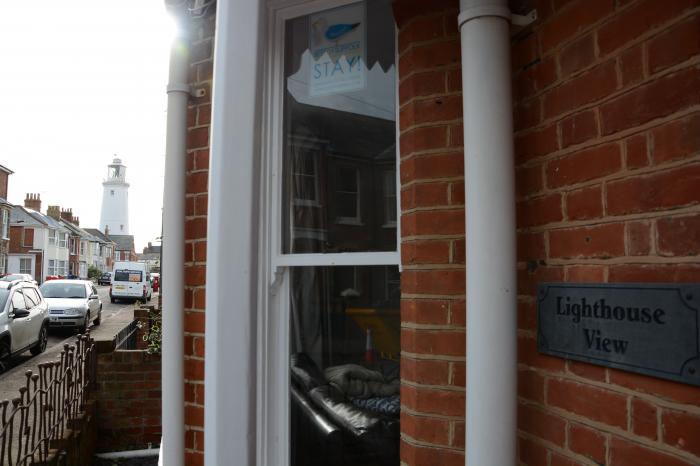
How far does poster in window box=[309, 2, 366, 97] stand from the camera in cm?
208

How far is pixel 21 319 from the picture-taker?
1038cm

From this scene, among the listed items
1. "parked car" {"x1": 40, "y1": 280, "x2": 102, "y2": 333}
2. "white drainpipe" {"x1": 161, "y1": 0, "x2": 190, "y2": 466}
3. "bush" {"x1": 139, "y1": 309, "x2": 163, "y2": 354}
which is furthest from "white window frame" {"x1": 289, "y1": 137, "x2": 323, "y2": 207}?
"parked car" {"x1": 40, "y1": 280, "x2": 102, "y2": 333}

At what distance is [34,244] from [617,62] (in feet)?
170

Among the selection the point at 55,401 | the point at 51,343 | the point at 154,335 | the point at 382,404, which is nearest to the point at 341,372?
the point at 382,404

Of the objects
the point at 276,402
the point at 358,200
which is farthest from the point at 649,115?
the point at 276,402

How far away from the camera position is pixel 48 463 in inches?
159

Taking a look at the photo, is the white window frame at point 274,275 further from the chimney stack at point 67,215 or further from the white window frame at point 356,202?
the chimney stack at point 67,215

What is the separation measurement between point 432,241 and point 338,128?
816mm

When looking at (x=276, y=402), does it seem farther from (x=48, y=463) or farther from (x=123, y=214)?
(x=123, y=214)

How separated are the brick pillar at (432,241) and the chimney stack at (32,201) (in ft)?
168

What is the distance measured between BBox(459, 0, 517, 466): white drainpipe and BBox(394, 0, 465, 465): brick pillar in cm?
15

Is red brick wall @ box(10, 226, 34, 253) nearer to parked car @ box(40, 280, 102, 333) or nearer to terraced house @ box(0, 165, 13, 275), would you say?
terraced house @ box(0, 165, 13, 275)

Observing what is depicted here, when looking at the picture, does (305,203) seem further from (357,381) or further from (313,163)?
(357,381)

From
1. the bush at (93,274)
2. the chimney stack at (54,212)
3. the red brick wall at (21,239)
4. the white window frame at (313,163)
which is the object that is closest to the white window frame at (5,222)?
the red brick wall at (21,239)
